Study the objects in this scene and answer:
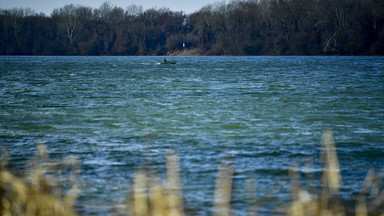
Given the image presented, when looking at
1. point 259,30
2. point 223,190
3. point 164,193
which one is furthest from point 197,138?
point 259,30

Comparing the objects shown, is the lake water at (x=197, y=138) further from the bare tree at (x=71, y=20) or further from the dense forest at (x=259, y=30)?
the bare tree at (x=71, y=20)

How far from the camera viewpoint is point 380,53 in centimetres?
13200

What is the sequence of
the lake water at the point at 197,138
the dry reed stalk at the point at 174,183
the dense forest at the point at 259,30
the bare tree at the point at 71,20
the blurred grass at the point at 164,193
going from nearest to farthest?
the blurred grass at the point at 164,193 < the dry reed stalk at the point at 174,183 < the lake water at the point at 197,138 < the dense forest at the point at 259,30 < the bare tree at the point at 71,20

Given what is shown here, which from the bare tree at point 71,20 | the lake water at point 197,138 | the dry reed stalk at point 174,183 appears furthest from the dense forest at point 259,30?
the dry reed stalk at point 174,183

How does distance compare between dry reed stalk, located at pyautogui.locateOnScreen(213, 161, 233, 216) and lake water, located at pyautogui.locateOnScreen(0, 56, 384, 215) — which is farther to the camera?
lake water, located at pyautogui.locateOnScreen(0, 56, 384, 215)

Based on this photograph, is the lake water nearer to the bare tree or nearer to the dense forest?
the dense forest

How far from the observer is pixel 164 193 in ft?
32.0

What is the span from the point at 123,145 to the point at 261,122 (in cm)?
710

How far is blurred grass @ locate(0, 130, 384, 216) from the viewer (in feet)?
24.4

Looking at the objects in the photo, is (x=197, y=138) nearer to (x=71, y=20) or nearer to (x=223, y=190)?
(x=223, y=190)

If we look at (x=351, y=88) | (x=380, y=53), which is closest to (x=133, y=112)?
(x=351, y=88)

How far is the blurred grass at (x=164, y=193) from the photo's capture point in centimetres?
743

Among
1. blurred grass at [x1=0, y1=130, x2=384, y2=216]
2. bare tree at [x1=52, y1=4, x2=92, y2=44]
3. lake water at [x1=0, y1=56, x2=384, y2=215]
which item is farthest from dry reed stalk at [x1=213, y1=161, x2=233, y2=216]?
bare tree at [x1=52, y1=4, x2=92, y2=44]

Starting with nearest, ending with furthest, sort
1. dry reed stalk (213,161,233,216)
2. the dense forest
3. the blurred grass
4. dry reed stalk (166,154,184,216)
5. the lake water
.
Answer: the blurred grass
dry reed stalk (166,154,184,216)
dry reed stalk (213,161,233,216)
the lake water
the dense forest
